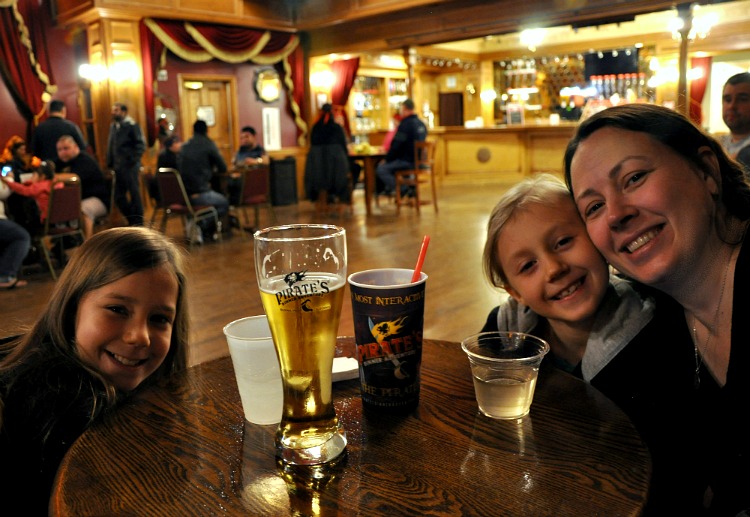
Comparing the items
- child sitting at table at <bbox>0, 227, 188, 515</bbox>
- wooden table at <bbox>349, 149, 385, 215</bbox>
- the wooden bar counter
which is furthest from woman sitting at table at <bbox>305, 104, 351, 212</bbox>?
child sitting at table at <bbox>0, 227, 188, 515</bbox>

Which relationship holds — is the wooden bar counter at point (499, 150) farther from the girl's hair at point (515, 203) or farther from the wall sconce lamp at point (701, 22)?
the girl's hair at point (515, 203)

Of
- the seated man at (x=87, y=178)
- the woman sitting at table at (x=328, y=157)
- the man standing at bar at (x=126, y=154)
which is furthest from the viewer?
the woman sitting at table at (x=328, y=157)

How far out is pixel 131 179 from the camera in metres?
7.48

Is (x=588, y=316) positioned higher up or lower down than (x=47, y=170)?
lower down

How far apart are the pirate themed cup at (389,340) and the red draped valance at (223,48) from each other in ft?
27.5

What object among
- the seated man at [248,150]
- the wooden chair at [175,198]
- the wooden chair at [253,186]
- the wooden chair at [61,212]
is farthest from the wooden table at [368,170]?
the wooden chair at [61,212]

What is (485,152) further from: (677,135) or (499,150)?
(677,135)

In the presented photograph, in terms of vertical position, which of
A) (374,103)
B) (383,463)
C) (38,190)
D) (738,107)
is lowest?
(383,463)

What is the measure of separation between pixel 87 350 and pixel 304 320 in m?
0.71

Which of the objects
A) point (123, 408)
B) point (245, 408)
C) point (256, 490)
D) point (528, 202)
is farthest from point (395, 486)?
point (528, 202)

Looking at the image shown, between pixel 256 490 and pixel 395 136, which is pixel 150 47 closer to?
pixel 395 136

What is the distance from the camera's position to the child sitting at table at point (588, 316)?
1.14 meters

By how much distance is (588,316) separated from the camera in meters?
1.27

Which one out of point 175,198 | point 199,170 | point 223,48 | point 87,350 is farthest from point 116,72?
point 87,350
